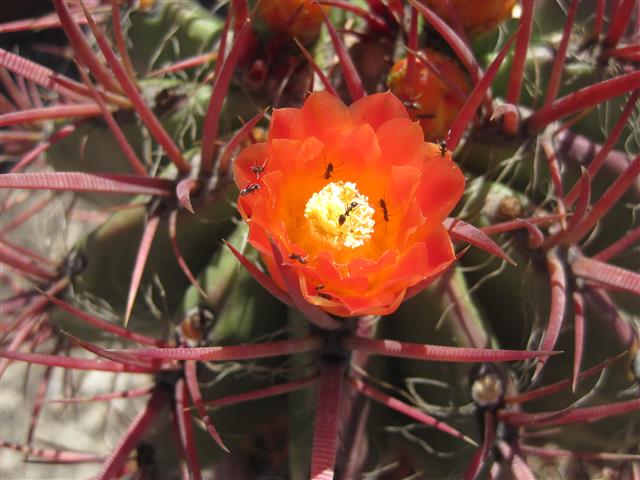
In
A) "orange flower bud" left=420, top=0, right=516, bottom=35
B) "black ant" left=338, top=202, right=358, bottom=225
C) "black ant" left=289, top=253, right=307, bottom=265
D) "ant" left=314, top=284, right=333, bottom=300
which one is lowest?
"ant" left=314, top=284, right=333, bottom=300

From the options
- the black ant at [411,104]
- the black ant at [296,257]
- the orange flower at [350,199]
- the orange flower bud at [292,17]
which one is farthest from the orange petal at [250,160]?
the orange flower bud at [292,17]

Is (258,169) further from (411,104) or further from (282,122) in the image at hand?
(411,104)

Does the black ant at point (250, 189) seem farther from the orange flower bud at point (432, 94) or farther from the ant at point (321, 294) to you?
the orange flower bud at point (432, 94)

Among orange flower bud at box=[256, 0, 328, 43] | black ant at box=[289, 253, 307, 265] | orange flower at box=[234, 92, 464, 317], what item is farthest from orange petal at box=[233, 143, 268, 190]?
orange flower bud at box=[256, 0, 328, 43]

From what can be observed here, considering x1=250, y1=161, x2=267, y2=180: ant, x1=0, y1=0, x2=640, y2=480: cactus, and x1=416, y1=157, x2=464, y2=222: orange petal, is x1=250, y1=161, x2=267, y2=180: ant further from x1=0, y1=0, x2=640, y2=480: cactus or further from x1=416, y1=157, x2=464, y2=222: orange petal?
x1=416, y1=157, x2=464, y2=222: orange petal

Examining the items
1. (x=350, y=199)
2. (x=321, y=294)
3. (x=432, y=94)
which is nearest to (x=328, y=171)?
(x=350, y=199)

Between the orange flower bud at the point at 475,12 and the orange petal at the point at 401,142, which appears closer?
the orange petal at the point at 401,142
